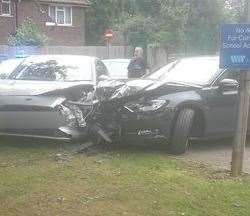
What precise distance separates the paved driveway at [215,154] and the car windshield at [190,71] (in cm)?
106

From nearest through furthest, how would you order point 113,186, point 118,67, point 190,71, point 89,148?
point 113,186 → point 89,148 → point 190,71 → point 118,67

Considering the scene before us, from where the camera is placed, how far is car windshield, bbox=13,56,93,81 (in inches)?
398

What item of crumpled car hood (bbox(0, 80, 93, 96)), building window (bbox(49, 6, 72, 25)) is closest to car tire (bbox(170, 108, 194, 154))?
crumpled car hood (bbox(0, 80, 93, 96))

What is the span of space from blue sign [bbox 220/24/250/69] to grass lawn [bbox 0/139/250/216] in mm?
1372

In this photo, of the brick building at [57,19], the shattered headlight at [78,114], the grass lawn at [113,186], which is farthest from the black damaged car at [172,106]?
the brick building at [57,19]

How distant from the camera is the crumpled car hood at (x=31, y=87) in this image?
30.0 ft

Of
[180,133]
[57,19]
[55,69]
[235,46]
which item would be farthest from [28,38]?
[235,46]

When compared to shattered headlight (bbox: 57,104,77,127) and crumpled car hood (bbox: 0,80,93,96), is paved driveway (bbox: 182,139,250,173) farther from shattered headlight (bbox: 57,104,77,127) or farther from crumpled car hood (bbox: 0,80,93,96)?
crumpled car hood (bbox: 0,80,93,96)

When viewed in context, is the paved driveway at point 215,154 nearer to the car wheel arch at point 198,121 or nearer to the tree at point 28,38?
the car wheel arch at point 198,121

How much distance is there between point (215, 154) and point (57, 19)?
3166cm

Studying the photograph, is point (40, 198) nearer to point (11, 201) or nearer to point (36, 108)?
point (11, 201)

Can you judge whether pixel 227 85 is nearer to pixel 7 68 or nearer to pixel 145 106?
pixel 145 106

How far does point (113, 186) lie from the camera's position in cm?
685

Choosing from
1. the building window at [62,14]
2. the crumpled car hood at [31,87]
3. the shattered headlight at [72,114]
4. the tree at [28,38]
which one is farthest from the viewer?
the building window at [62,14]
